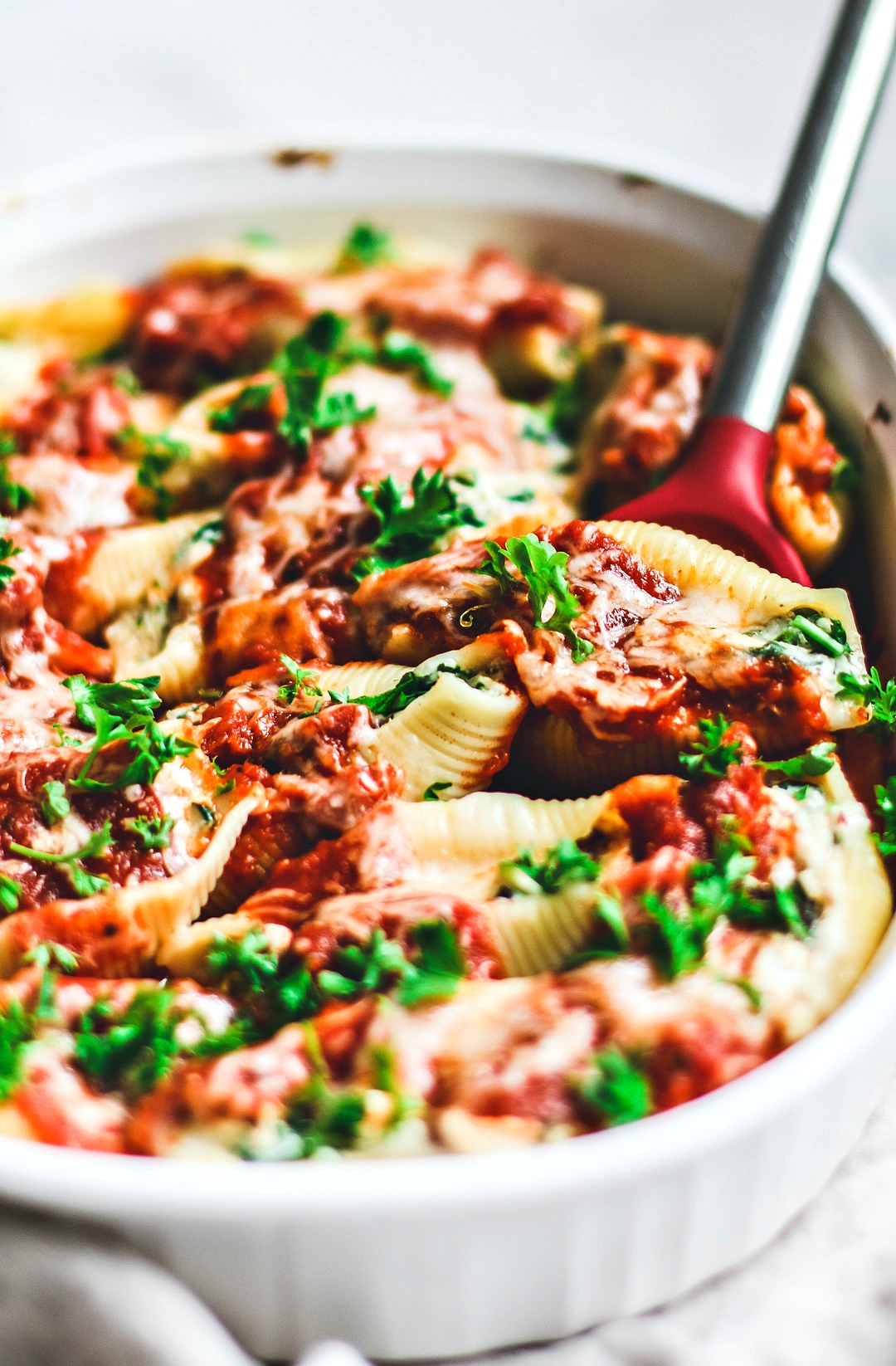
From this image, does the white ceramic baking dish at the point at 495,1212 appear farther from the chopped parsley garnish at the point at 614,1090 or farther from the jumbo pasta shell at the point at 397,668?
the jumbo pasta shell at the point at 397,668

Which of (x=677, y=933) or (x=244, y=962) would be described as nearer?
(x=677, y=933)

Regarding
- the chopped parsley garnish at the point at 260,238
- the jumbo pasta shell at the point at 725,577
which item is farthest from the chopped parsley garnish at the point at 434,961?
the chopped parsley garnish at the point at 260,238

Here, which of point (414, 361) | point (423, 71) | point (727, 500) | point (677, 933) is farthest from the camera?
point (423, 71)

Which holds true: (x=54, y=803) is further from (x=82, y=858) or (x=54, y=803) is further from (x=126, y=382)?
(x=126, y=382)

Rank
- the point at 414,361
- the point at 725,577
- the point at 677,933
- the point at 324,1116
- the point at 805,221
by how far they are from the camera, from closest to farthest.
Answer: the point at 324,1116 < the point at 677,933 < the point at 725,577 < the point at 805,221 < the point at 414,361

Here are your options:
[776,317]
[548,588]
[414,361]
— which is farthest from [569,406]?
[548,588]

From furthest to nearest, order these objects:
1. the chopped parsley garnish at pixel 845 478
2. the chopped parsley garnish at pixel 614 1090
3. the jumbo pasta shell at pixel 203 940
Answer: the chopped parsley garnish at pixel 845 478, the jumbo pasta shell at pixel 203 940, the chopped parsley garnish at pixel 614 1090

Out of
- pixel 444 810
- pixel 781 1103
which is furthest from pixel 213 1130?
pixel 781 1103
